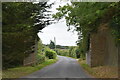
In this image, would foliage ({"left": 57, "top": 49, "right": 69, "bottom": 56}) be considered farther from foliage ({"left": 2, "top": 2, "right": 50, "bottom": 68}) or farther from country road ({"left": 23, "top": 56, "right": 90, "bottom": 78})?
foliage ({"left": 2, "top": 2, "right": 50, "bottom": 68})

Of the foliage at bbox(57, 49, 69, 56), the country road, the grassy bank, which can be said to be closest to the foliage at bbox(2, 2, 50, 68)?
the country road

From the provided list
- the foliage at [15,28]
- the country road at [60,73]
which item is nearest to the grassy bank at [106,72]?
the country road at [60,73]

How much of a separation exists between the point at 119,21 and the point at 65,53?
53.7 m

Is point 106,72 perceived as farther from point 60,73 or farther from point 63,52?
point 63,52

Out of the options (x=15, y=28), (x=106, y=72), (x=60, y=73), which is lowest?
(x=60, y=73)

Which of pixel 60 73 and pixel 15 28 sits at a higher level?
pixel 15 28

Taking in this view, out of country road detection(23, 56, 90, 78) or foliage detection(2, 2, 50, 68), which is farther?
country road detection(23, 56, 90, 78)

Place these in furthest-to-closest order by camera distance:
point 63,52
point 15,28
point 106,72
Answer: point 63,52, point 106,72, point 15,28

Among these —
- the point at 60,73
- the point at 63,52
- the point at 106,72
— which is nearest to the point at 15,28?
the point at 60,73

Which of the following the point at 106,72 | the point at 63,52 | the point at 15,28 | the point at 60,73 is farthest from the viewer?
the point at 63,52

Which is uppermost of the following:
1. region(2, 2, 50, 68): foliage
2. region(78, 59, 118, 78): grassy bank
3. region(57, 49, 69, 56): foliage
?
region(2, 2, 50, 68): foliage

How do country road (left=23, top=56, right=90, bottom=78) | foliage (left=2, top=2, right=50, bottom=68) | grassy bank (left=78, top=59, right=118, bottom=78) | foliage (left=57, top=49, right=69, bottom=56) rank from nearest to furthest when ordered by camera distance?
foliage (left=2, top=2, right=50, bottom=68)
grassy bank (left=78, top=59, right=118, bottom=78)
country road (left=23, top=56, right=90, bottom=78)
foliage (left=57, top=49, right=69, bottom=56)

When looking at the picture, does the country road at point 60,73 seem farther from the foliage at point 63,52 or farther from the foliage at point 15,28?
the foliage at point 63,52

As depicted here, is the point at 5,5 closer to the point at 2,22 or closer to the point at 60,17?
the point at 2,22
